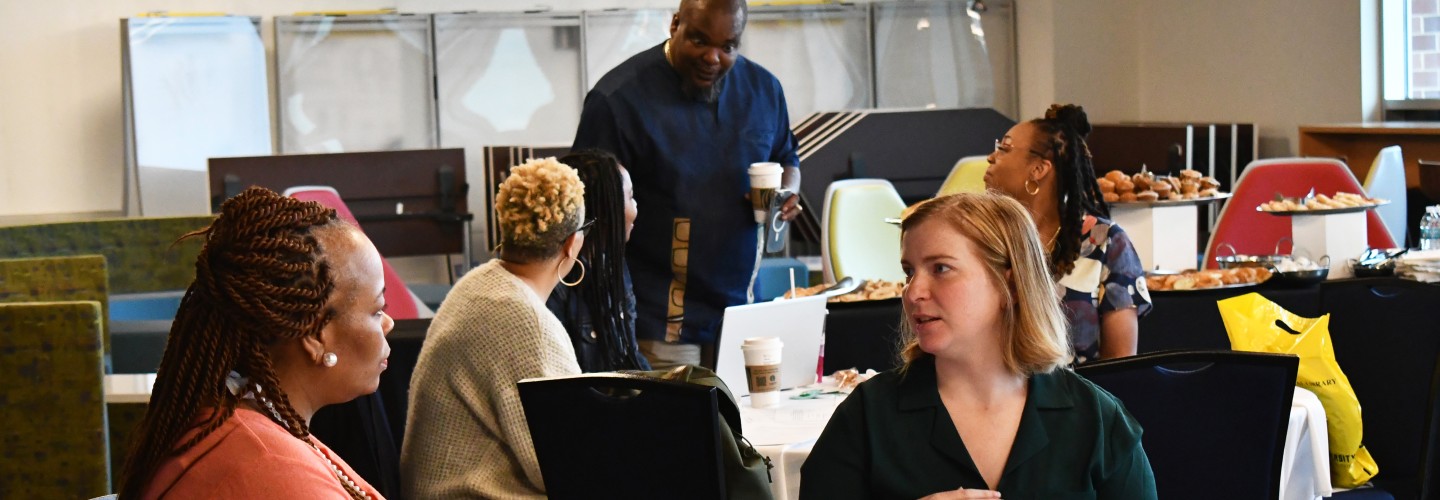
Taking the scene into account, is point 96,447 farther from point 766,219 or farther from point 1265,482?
point 1265,482

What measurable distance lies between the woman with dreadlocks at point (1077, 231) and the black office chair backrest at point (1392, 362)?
78cm

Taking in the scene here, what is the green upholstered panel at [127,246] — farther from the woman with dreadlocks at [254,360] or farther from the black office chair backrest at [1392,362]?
the woman with dreadlocks at [254,360]

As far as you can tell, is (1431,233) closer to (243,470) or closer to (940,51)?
(243,470)

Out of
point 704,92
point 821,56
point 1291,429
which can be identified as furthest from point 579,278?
point 821,56

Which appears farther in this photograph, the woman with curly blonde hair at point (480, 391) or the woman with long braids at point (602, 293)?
the woman with long braids at point (602, 293)

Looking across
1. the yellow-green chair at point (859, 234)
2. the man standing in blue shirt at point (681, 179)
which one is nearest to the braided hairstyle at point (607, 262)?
the man standing in blue shirt at point (681, 179)

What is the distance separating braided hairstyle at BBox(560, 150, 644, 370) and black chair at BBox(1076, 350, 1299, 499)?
1.04 m

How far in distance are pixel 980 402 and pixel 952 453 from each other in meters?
0.09

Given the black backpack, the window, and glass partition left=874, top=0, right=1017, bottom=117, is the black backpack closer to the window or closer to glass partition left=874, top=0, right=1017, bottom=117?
the window

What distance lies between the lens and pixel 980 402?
1.80 metres

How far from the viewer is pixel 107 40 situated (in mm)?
8766

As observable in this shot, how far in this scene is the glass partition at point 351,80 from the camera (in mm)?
8703

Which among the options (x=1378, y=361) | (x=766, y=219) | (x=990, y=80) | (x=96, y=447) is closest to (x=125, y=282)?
(x=96, y=447)

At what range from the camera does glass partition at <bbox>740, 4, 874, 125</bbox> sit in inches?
355
